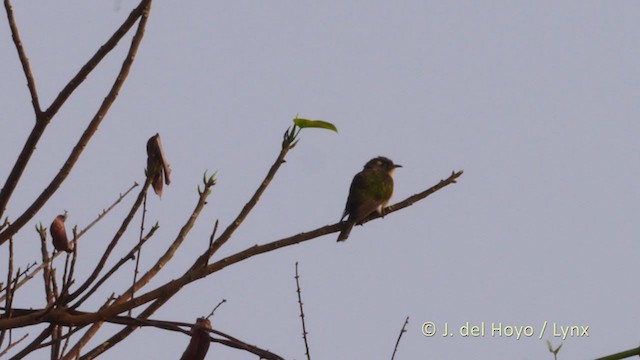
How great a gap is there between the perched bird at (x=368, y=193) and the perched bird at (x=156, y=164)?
165 inches

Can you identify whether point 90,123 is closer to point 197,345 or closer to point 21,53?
point 21,53

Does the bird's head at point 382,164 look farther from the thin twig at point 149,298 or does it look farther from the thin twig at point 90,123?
the thin twig at point 90,123

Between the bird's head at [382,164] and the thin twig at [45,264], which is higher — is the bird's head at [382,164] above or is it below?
above

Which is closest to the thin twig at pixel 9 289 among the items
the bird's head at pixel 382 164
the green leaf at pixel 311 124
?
the green leaf at pixel 311 124

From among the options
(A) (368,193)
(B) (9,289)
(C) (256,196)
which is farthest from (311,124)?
(A) (368,193)

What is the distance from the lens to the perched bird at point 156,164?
9.89ft

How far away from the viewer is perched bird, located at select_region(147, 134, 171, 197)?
9.89ft

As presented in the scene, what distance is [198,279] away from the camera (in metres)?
2.96

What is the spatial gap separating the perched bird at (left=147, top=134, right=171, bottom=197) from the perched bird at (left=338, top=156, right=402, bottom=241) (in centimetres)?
419

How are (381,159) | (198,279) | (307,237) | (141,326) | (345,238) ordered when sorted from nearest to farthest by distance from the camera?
1. (141,326)
2. (198,279)
3. (307,237)
4. (345,238)
5. (381,159)

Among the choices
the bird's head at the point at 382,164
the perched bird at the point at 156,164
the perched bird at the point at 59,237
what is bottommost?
the perched bird at the point at 59,237

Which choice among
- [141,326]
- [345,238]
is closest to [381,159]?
[345,238]

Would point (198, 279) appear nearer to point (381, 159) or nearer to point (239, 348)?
point (239, 348)

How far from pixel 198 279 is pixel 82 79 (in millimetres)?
785
